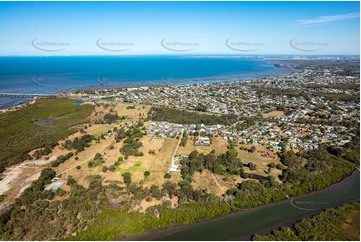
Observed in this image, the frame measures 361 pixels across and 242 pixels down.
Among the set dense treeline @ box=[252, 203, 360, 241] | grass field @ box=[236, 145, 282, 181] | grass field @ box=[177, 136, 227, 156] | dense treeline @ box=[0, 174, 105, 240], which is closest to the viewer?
dense treeline @ box=[252, 203, 360, 241]

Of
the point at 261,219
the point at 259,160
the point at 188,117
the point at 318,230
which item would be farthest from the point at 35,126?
the point at 318,230

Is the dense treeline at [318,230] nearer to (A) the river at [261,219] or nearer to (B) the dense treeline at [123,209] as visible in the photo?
(A) the river at [261,219]

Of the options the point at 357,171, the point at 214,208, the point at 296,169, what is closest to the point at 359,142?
the point at 357,171

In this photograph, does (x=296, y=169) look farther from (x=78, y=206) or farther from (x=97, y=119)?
(x=97, y=119)

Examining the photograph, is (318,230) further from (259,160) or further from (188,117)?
(188,117)

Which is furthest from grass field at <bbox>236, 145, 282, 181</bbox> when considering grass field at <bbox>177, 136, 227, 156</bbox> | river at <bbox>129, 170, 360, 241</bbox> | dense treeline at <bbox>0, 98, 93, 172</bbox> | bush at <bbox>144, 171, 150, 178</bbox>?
dense treeline at <bbox>0, 98, 93, 172</bbox>

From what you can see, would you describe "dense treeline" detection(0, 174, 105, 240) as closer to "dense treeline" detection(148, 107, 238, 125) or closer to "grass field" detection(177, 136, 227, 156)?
"grass field" detection(177, 136, 227, 156)
